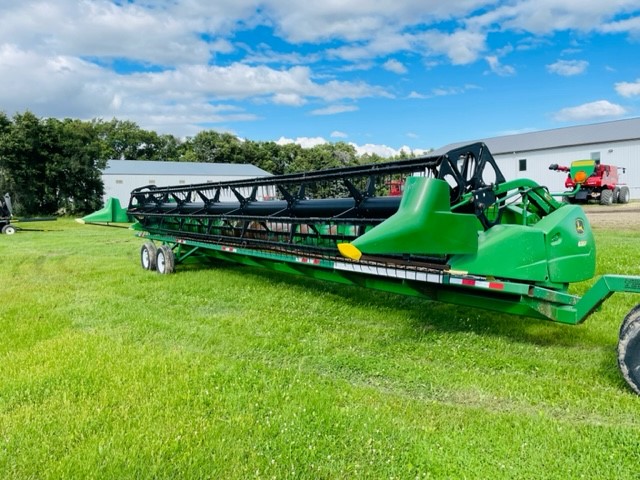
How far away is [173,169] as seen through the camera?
5447 centimetres

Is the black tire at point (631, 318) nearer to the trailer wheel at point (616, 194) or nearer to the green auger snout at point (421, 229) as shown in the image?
the green auger snout at point (421, 229)

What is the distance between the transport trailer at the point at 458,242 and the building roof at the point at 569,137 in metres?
32.8

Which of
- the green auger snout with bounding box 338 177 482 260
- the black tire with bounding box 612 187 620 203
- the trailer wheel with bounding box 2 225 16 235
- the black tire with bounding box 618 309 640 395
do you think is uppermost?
the black tire with bounding box 612 187 620 203

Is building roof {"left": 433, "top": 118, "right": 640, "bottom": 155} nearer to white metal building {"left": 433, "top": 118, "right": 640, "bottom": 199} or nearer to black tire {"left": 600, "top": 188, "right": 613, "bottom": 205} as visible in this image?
white metal building {"left": 433, "top": 118, "right": 640, "bottom": 199}

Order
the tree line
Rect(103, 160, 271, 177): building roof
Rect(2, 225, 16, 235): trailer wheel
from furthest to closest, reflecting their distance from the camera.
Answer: Rect(103, 160, 271, 177): building roof, the tree line, Rect(2, 225, 16, 235): trailer wheel

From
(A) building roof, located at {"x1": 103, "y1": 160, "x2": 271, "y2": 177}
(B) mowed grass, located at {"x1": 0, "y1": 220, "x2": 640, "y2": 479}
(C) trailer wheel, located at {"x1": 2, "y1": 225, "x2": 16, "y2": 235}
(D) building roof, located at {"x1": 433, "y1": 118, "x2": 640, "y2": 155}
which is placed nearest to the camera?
(B) mowed grass, located at {"x1": 0, "y1": 220, "x2": 640, "y2": 479}

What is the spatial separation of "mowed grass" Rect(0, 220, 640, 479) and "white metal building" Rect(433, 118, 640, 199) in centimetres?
3239

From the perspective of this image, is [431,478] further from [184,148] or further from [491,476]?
[184,148]

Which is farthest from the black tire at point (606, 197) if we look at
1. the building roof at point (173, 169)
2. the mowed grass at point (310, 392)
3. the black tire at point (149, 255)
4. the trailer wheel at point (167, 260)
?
the building roof at point (173, 169)

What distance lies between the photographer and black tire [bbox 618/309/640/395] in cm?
340

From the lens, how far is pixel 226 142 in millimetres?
68000

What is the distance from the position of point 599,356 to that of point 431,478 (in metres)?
2.54

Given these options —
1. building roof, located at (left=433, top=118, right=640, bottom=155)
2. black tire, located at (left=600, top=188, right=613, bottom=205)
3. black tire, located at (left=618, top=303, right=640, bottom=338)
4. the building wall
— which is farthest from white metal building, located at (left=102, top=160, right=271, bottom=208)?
black tire, located at (left=618, top=303, right=640, bottom=338)

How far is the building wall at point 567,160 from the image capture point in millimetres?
33000
